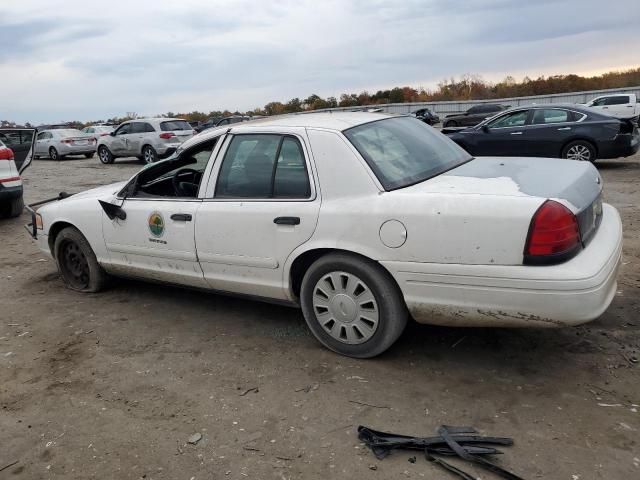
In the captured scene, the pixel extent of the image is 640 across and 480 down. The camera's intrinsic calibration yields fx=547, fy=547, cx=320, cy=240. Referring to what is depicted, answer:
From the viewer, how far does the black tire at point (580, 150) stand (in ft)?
35.6

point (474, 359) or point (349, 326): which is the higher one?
point (349, 326)

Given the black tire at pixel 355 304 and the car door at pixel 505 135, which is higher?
the car door at pixel 505 135

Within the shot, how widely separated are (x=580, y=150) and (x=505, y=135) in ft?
4.83

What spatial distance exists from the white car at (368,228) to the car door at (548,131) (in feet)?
25.2

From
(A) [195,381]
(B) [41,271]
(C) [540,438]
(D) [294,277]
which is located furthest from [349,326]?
(B) [41,271]

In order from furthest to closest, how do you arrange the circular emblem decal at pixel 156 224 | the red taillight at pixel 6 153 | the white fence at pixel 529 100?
the white fence at pixel 529 100
the red taillight at pixel 6 153
the circular emblem decal at pixel 156 224

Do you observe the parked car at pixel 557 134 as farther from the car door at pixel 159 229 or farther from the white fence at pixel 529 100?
the white fence at pixel 529 100

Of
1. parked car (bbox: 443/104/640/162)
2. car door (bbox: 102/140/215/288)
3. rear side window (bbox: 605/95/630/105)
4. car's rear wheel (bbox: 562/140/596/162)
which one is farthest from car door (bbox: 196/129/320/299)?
rear side window (bbox: 605/95/630/105)

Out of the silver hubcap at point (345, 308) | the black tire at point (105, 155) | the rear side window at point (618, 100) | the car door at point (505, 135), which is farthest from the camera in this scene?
the rear side window at point (618, 100)

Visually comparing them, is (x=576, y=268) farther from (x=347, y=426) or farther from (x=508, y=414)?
(x=347, y=426)

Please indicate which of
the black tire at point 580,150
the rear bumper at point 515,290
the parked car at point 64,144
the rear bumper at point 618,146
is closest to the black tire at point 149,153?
the parked car at point 64,144

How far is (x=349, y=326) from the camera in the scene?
11.6 feet

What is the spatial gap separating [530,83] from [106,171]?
48096 millimetres

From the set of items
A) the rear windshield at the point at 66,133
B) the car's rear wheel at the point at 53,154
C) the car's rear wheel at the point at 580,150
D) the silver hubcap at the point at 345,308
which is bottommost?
the silver hubcap at the point at 345,308
